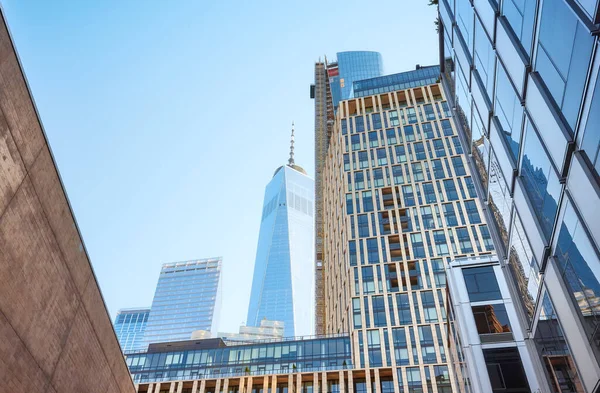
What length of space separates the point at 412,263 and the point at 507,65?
55834mm

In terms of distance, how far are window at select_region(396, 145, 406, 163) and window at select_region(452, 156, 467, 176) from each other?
28.4 ft

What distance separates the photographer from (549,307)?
48.8ft

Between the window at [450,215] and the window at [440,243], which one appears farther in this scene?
the window at [450,215]

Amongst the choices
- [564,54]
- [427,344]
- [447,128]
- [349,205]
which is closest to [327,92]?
[447,128]

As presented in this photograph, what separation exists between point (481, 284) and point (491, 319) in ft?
7.92

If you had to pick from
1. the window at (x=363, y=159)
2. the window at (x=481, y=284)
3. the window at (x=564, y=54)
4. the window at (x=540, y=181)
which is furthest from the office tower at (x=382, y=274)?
the window at (x=564, y=54)

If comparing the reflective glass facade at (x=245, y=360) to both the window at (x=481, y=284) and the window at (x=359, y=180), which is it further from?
the window at (x=481, y=284)

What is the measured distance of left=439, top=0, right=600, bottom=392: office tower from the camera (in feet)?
31.9

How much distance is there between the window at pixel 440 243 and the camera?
6769 cm

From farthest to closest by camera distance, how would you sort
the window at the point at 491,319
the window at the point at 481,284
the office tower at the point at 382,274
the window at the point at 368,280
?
the window at the point at 368,280, the office tower at the point at 382,274, the window at the point at 481,284, the window at the point at 491,319

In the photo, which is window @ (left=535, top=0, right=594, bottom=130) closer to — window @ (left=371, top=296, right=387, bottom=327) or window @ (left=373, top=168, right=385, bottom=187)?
window @ (left=371, top=296, right=387, bottom=327)

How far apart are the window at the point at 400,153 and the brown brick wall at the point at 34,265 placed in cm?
7003

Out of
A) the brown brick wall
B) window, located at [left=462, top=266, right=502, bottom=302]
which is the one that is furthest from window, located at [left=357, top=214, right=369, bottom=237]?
the brown brick wall

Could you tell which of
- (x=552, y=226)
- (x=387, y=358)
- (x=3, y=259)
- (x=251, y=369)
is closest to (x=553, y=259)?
(x=552, y=226)
